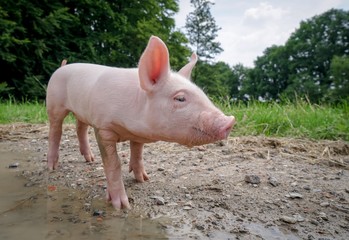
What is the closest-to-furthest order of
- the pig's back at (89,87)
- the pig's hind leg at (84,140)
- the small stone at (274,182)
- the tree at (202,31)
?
1. the pig's back at (89,87)
2. the small stone at (274,182)
3. the pig's hind leg at (84,140)
4. the tree at (202,31)

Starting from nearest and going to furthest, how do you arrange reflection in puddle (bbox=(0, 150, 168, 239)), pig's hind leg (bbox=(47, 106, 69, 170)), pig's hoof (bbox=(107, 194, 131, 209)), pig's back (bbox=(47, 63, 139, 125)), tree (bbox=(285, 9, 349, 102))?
reflection in puddle (bbox=(0, 150, 168, 239)) < pig's hoof (bbox=(107, 194, 131, 209)) < pig's back (bbox=(47, 63, 139, 125)) < pig's hind leg (bbox=(47, 106, 69, 170)) < tree (bbox=(285, 9, 349, 102))

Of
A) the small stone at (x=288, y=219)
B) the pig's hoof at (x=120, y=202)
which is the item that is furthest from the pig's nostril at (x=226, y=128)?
the pig's hoof at (x=120, y=202)

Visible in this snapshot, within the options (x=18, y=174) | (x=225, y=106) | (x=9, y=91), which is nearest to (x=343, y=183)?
(x=18, y=174)

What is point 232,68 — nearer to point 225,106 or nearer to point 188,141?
point 225,106

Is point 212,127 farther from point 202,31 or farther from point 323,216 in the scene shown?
point 202,31

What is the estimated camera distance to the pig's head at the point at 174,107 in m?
2.13

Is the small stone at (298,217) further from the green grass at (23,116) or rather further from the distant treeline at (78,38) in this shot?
the distant treeline at (78,38)

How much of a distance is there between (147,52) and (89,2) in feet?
44.2

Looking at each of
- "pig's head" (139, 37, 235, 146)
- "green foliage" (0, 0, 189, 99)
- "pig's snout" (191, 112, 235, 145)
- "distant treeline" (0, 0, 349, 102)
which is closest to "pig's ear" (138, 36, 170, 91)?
"pig's head" (139, 37, 235, 146)

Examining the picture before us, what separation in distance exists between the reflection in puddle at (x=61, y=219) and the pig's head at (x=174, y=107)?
523 mm

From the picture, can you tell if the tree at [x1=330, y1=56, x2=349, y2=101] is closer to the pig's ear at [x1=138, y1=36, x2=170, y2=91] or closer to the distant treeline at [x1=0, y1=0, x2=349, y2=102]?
the distant treeline at [x1=0, y1=0, x2=349, y2=102]

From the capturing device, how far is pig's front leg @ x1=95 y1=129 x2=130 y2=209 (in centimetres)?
248

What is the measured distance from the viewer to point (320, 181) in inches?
118

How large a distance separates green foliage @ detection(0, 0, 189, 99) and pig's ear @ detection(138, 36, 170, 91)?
28.2ft
